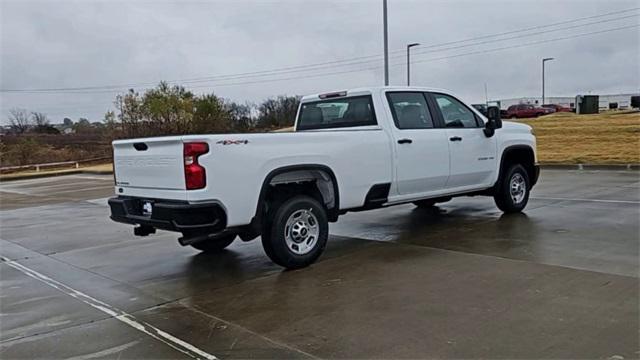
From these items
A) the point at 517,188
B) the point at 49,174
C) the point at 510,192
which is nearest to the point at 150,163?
the point at 510,192

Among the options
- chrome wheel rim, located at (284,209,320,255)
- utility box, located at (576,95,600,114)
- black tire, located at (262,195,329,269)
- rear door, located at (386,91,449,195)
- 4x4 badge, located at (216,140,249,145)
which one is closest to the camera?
4x4 badge, located at (216,140,249,145)

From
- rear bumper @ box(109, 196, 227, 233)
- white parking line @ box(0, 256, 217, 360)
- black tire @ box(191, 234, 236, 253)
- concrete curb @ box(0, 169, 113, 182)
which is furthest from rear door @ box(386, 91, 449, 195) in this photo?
concrete curb @ box(0, 169, 113, 182)

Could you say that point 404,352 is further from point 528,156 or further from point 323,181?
point 528,156

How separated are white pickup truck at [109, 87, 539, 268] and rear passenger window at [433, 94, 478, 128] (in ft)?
0.06

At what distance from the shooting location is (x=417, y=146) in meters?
7.49

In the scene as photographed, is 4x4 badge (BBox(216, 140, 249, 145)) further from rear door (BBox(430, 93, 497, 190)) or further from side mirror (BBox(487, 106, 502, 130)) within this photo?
side mirror (BBox(487, 106, 502, 130))

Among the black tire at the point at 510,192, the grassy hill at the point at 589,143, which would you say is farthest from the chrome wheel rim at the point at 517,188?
the grassy hill at the point at 589,143

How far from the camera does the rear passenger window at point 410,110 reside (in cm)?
756

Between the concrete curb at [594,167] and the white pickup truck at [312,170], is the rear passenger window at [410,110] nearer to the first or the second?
the white pickup truck at [312,170]

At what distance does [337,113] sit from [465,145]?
191cm

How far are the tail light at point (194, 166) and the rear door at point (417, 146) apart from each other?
8.89ft

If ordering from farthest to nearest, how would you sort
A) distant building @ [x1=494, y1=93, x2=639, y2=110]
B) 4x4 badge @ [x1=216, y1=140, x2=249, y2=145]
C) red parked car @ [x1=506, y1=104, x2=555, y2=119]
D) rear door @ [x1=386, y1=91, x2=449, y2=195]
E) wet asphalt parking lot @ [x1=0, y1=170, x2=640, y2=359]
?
1. distant building @ [x1=494, y1=93, x2=639, y2=110]
2. red parked car @ [x1=506, y1=104, x2=555, y2=119]
3. rear door @ [x1=386, y1=91, x2=449, y2=195]
4. 4x4 badge @ [x1=216, y1=140, x2=249, y2=145]
5. wet asphalt parking lot @ [x1=0, y1=170, x2=640, y2=359]

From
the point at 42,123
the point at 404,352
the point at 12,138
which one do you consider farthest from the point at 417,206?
the point at 42,123

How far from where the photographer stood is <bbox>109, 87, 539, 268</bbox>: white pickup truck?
221 inches
